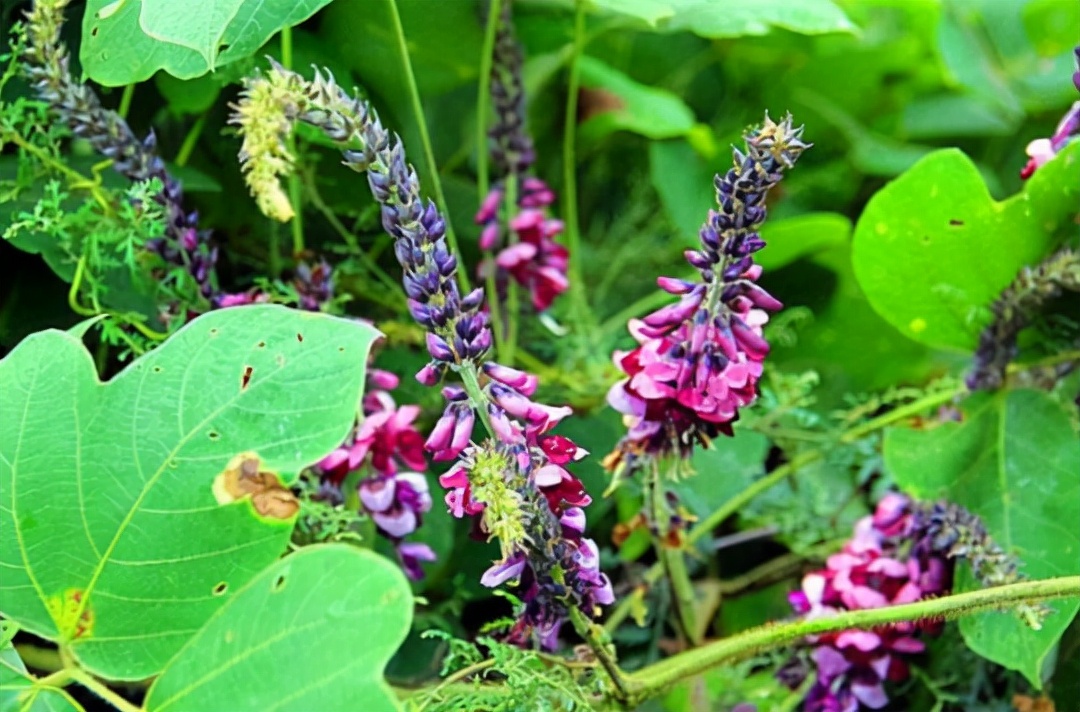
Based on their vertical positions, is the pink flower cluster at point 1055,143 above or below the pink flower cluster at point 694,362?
above

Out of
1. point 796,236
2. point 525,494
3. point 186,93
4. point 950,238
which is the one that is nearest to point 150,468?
point 525,494

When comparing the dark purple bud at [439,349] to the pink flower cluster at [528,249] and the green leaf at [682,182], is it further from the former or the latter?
the green leaf at [682,182]

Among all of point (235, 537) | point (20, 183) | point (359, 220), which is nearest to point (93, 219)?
point (20, 183)

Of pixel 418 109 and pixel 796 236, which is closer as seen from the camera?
pixel 418 109

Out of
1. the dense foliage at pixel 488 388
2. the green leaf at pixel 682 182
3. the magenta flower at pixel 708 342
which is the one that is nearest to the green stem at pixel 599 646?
the dense foliage at pixel 488 388

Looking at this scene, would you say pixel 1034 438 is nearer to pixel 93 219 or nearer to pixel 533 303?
pixel 533 303

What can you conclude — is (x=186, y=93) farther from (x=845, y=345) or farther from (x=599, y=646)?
(x=845, y=345)

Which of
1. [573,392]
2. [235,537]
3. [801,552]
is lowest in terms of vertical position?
[801,552]
